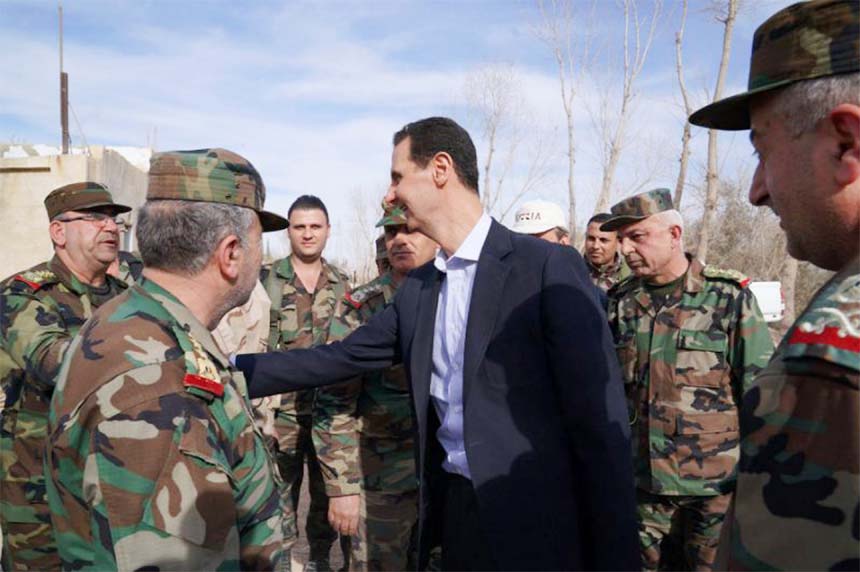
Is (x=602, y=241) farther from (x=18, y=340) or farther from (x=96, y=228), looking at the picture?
(x=18, y=340)

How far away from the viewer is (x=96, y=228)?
4055mm

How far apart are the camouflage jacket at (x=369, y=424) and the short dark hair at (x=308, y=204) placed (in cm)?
200

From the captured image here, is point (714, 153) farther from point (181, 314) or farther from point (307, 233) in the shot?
point (181, 314)

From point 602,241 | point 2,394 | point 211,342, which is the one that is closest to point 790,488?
point 211,342

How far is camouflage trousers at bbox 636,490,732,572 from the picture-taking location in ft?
11.9

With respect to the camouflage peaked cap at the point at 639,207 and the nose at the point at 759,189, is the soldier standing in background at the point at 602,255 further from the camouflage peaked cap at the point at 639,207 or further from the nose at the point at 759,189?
the nose at the point at 759,189

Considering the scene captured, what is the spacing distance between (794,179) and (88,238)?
4006mm

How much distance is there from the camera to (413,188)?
2506 millimetres

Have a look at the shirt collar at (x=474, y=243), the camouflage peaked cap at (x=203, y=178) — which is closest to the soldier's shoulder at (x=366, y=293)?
the shirt collar at (x=474, y=243)

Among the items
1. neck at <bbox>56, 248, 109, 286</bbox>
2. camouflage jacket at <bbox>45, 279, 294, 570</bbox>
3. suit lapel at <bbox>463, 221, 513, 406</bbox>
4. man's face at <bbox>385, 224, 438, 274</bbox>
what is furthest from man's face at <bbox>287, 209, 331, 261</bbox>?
camouflage jacket at <bbox>45, 279, 294, 570</bbox>

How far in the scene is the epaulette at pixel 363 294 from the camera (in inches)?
145

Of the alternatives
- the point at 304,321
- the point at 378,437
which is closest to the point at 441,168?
the point at 378,437

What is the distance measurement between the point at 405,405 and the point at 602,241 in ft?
11.8

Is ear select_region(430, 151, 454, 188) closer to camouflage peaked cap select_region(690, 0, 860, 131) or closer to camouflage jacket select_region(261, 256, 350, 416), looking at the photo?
camouflage peaked cap select_region(690, 0, 860, 131)
